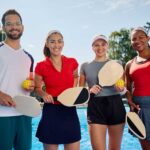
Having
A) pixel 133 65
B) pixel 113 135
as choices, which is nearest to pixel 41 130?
pixel 113 135

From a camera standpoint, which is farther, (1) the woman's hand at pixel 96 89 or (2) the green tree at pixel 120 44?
(2) the green tree at pixel 120 44

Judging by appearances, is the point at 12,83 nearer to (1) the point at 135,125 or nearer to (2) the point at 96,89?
(2) the point at 96,89

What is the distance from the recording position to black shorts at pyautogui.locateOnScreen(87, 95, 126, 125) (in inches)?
168

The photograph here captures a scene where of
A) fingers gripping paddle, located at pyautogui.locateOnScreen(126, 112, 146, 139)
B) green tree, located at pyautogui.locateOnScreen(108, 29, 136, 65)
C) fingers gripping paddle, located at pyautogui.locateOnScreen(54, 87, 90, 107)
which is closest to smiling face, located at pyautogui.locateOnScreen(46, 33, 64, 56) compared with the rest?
fingers gripping paddle, located at pyautogui.locateOnScreen(54, 87, 90, 107)

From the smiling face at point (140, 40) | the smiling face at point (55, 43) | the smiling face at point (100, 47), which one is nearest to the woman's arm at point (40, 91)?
the smiling face at point (55, 43)

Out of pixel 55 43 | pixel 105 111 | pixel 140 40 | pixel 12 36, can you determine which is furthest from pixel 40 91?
pixel 140 40

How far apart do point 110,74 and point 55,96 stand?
84 centimetres

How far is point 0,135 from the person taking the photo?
3.61 meters

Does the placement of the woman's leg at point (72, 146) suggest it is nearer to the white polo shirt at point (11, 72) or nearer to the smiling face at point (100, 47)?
the white polo shirt at point (11, 72)

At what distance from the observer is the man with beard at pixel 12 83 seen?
3619 millimetres

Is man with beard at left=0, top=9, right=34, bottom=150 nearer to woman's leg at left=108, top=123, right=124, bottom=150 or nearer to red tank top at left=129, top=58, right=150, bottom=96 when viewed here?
woman's leg at left=108, top=123, right=124, bottom=150

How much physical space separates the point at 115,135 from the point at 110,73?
0.88m

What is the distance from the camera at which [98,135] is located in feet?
14.0

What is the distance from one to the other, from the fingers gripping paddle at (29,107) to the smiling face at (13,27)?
769mm
